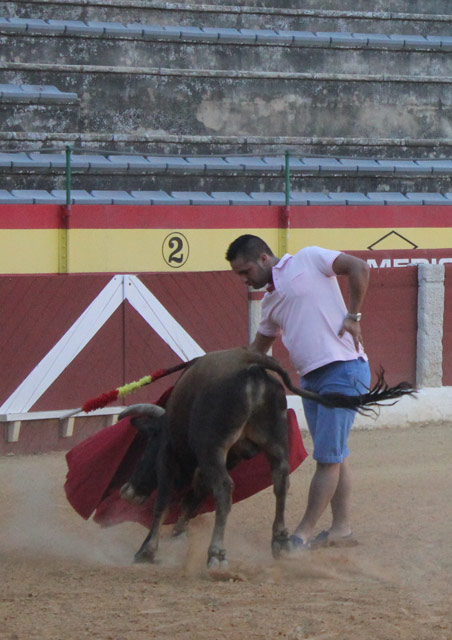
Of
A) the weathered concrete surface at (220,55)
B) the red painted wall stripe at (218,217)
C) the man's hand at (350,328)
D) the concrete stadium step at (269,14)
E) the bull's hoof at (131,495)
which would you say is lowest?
the bull's hoof at (131,495)

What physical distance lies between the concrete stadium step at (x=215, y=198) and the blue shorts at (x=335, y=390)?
20.0ft

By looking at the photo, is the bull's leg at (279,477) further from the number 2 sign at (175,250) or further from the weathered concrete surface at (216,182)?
the weathered concrete surface at (216,182)

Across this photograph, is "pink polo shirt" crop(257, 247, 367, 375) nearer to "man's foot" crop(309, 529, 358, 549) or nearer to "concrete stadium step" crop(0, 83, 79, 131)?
"man's foot" crop(309, 529, 358, 549)

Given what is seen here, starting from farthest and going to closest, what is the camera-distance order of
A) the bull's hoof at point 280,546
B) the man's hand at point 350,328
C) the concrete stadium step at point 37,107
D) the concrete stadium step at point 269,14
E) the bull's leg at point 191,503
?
the concrete stadium step at point 269,14
the concrete stadium step at point 37,107
the bull's leg at point 191,503
the man's hand at point 350,328
the bull's hoof at point 280,546

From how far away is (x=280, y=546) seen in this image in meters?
4.81

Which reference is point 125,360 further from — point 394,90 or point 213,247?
point 394,90

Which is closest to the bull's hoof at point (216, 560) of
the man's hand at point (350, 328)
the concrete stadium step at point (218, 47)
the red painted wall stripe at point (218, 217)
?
the man's hand at point (350, 328)

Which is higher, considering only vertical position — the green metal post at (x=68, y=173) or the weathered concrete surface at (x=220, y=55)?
the weathered concrete surface at (x=220, y=55)

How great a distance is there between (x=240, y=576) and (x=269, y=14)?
10536 mm

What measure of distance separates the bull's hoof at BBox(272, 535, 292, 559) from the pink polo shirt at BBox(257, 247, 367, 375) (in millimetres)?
750

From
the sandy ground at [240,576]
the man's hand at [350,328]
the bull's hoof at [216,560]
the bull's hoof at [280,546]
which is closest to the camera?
the sandy ground at [240,576]

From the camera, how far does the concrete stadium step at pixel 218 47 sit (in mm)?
12461

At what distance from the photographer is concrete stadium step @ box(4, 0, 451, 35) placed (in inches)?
508

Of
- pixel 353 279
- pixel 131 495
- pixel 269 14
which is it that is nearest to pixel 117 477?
pixel 131 495
